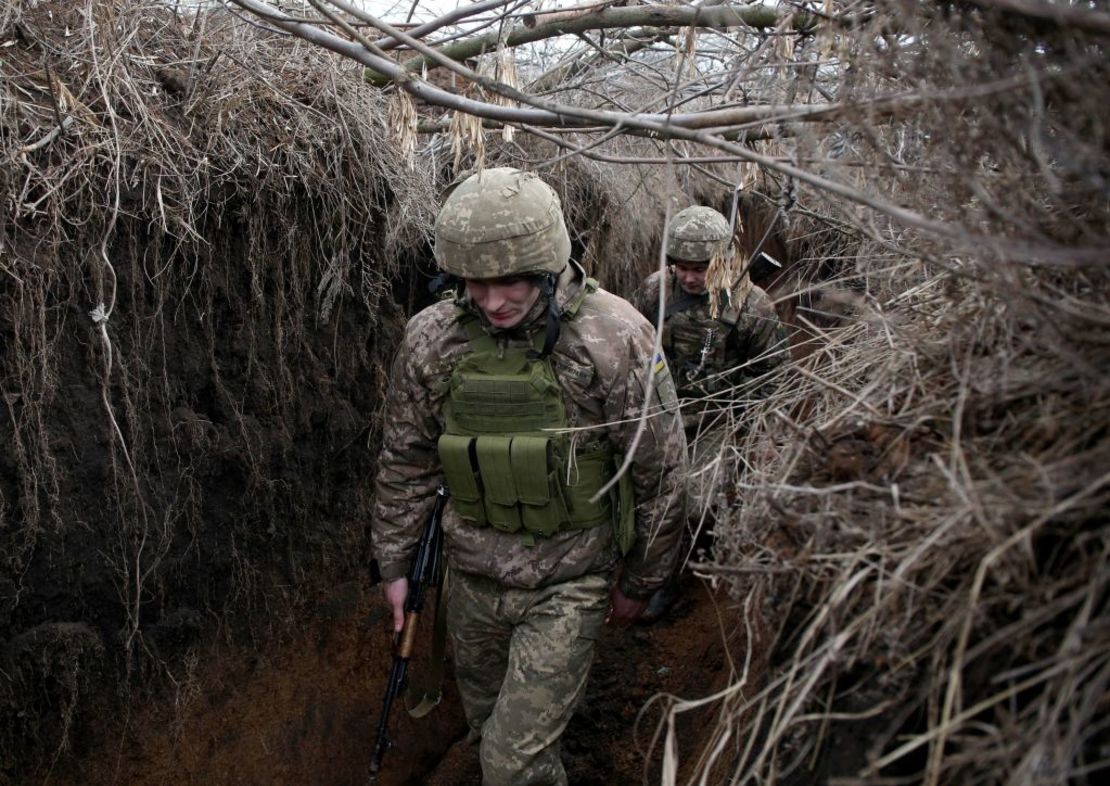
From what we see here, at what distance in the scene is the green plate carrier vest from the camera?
10.6 ft

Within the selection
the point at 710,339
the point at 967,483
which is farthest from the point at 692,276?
the point at 967,483

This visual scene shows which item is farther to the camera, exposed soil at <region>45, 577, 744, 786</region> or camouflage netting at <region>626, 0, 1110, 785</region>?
exposed soil at <region>45, 577, 744, 786</region>

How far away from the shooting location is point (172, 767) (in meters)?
4.37

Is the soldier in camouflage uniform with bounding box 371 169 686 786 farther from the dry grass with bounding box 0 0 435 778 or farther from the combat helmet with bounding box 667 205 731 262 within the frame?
the combat helmet with bounding box 667 205 731 262

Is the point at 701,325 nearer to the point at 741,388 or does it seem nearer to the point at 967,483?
the point at 741,388

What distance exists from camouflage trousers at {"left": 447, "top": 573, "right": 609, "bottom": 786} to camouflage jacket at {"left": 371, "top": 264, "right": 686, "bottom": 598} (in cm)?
8

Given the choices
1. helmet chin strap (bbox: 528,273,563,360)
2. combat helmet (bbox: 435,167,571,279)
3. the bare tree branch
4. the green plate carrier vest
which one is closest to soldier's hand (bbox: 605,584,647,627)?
the green plate carrier vest

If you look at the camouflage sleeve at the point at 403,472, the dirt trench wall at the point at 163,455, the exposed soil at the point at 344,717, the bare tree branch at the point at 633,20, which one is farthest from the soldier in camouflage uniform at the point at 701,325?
the camouflage sleeve at the point at 403,472

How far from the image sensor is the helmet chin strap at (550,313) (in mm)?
3189

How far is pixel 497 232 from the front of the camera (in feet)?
10.1

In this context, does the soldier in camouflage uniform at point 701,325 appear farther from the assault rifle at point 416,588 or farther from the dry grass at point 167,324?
the assault rifle at point 416,588

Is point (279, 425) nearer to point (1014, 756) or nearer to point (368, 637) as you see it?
point (368, 637)

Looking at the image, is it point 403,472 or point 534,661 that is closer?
point 534,661

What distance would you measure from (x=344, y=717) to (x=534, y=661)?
6.87ft
